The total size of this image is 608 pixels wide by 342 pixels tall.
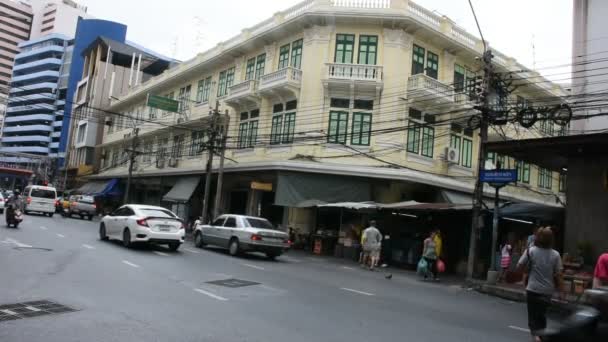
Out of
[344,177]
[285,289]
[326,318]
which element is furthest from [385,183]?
[326,318]

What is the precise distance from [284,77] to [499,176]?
13.7 m

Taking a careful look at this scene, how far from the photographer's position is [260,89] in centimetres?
2736

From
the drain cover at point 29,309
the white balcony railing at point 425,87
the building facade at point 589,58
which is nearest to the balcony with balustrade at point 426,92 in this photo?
the white balcony railing at point 425,87

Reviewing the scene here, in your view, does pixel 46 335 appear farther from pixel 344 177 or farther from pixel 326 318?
pixel 344 177

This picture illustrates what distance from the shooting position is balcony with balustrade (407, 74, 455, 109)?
2477 centimetres

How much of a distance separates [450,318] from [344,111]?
17.4 m

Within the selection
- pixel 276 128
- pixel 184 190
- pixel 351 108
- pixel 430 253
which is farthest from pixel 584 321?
pixel 184 190

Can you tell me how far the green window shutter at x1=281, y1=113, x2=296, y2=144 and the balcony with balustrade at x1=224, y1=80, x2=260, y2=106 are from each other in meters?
2.62

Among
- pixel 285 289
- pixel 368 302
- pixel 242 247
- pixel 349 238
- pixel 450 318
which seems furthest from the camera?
pixel 349 238

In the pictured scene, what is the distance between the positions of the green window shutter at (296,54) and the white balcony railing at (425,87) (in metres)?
6.08

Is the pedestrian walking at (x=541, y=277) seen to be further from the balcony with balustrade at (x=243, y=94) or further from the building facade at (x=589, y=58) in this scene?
the balcony with balustrade at (x=243, y=94)

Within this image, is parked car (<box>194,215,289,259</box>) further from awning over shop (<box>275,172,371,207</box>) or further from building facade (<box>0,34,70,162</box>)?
building facade (<box>0,34,70,162</box>)

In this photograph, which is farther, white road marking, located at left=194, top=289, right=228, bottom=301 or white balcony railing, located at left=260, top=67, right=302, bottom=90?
white balcony railing, located at left=260, top=67, right=302, bottom=90

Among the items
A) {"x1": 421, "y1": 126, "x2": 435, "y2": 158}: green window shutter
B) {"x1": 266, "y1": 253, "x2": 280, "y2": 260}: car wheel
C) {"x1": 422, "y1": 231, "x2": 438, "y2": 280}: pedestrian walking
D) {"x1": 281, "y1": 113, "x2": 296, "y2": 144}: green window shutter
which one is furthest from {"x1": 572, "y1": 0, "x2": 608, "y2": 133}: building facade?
{"x1": 281, "y1": 113, "x2": 296, "y2": 144}: green window shutter
